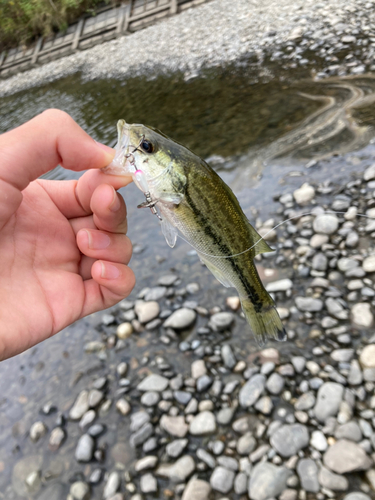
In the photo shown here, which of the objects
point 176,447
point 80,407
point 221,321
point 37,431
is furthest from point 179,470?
point 37,431

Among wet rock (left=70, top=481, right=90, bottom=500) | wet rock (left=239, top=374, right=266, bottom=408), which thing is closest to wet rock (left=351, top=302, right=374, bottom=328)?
wet rock (left=239, top=374, right=266, bottom=408)

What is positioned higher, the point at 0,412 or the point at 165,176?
the point at 165,176

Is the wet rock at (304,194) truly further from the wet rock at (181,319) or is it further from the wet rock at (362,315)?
the wet rock at (181,319)

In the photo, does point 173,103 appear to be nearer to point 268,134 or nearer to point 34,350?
point 268,134

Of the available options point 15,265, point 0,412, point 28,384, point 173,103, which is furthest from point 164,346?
point 173,103

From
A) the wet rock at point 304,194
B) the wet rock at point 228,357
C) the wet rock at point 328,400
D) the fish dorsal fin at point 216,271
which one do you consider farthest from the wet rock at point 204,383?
the wet rock at point 304,194

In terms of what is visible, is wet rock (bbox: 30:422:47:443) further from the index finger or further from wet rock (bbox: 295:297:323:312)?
wet rock (bbox: 295:297:323:312)

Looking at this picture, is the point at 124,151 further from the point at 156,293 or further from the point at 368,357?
the point at 156,293
